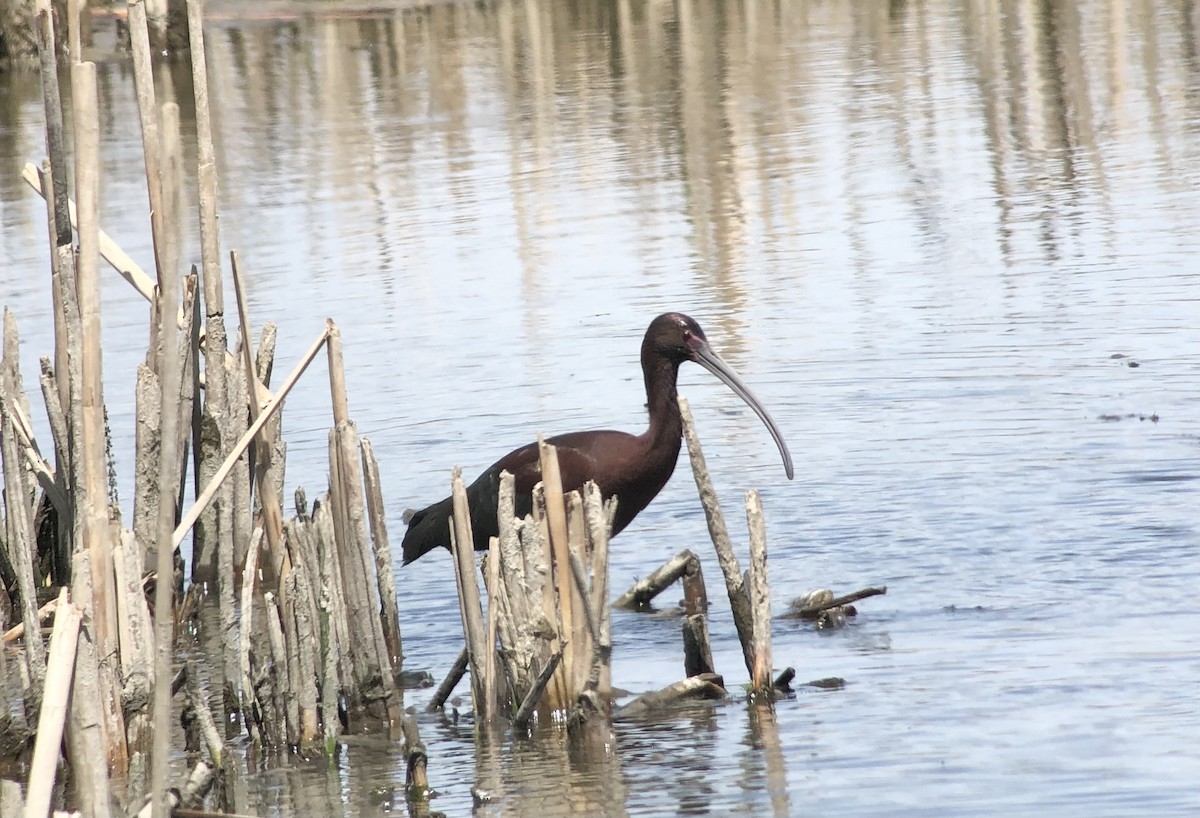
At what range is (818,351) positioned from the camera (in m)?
11.5

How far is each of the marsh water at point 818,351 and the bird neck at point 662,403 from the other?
0.74 metres

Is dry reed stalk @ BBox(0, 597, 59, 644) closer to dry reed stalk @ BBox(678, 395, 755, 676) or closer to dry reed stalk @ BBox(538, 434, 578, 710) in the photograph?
dry reed stalk @ BBox(538, 434, 578, 710)

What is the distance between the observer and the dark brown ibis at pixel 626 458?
23.5ft

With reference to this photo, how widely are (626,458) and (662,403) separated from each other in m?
0.27

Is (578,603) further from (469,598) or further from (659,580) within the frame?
(659,580)

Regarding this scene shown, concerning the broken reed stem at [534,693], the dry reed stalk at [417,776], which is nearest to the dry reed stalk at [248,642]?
the dry reed stalk at [417,776]

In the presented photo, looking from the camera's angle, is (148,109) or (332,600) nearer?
(332,600)

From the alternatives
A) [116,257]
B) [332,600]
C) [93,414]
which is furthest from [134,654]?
[116,257]

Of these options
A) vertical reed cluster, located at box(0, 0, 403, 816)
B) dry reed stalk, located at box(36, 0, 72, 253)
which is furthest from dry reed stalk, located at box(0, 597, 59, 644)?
dry reed stalk, located at box(36, 0, 72, 253)

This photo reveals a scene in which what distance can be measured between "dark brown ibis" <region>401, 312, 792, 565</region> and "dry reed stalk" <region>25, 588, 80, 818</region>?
303cm

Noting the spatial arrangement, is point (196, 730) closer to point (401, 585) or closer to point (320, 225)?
point (401, 585)

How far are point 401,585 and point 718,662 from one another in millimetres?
1869

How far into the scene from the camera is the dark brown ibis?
717 centimetres

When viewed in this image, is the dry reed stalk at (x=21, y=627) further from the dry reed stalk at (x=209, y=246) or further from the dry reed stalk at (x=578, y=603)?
the dry reed stalk at (x=578, y=603)
